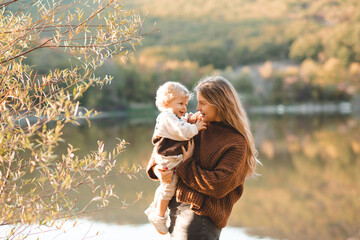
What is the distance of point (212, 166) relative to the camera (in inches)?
71.1

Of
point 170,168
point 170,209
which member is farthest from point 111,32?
point 170,209

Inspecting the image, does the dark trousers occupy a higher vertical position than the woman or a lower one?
lower

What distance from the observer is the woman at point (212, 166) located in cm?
176

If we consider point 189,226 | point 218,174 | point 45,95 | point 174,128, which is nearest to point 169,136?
point 174,128

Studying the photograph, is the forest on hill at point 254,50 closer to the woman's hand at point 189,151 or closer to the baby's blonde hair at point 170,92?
the baby's blonde hair at point 170,92

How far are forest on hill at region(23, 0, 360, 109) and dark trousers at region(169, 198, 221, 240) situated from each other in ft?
102

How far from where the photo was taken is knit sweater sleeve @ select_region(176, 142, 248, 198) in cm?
174

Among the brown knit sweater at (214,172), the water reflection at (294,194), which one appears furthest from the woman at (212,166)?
the water reflection at (294,194)

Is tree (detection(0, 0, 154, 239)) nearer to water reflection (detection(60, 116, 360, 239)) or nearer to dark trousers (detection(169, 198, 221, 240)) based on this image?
dark trousers (detection(169, 198, 221, 240))

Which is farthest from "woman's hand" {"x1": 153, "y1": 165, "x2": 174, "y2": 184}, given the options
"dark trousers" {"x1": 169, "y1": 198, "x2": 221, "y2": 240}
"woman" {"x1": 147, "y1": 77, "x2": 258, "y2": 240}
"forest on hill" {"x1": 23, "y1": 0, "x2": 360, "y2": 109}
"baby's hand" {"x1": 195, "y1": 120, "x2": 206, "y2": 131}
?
"forest on hill" {"x1": 23, "y1": 0, "x2": 360, "y2": 109}

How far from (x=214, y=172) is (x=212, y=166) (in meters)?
0.05

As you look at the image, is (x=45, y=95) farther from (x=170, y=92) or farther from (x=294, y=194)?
(x=294, y=194)

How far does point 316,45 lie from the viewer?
64.6 metres

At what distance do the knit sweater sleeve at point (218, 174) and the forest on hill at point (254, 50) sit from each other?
31268 millimetres
